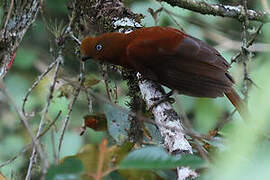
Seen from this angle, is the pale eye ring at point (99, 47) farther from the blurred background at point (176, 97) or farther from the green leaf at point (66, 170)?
the green leaf at point (66, 170)

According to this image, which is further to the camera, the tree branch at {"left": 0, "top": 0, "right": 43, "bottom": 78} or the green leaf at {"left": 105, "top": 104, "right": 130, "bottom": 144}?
the tree branch at {"left": 0, "top": 0, "right": 43, "bottom": 78}

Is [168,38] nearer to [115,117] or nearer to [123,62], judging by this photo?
[123,62]

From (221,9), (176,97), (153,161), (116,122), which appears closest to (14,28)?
(116,122)

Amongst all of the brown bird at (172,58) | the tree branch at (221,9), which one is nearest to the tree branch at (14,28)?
the brown bird at (172,58)

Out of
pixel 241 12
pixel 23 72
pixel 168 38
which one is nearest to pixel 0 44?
pixel 168 38

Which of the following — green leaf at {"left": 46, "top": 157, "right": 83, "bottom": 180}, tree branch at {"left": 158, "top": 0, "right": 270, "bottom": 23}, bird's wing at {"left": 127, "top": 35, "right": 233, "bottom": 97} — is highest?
tree branch at {"left": 158, "top": 0, "right": 270, "bottom": 23}

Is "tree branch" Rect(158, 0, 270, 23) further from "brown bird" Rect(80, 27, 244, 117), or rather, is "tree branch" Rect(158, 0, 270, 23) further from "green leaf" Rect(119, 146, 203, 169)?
Answer: "green leaf" Rect(119, 146, 203, 169)

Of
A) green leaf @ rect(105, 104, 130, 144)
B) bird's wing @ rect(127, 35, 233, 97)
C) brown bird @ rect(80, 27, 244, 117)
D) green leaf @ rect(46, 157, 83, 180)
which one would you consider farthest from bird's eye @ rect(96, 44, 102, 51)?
green leaf @ rect(46, 157, 83, 180)
